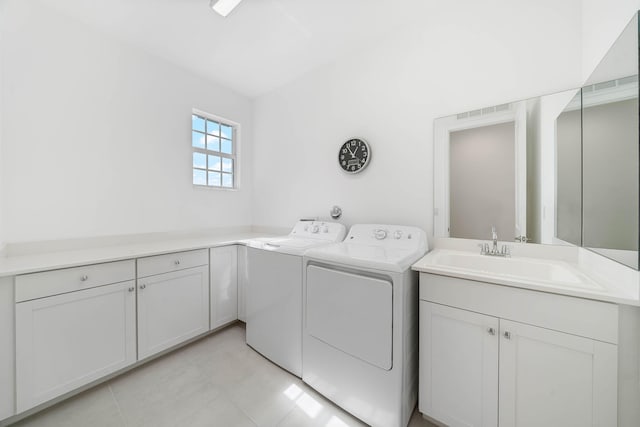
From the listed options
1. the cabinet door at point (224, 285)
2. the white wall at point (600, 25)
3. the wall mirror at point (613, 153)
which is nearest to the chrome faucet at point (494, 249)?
the wall mirror at point (613, 153)

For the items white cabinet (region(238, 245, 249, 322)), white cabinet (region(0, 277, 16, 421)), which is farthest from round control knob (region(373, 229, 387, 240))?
white cabinet (region(0, 277, 16, 421))

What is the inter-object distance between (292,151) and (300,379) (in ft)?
7.51

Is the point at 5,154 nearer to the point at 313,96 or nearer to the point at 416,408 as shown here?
the point at 313,96

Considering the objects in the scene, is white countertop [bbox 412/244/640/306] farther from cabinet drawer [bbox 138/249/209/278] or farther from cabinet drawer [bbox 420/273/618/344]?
Answer: cabinet drawer [bbox 138/249/209/278]

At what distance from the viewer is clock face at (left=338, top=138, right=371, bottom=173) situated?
2.11 meters

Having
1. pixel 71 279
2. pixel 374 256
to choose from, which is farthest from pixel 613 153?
pixel 71 279

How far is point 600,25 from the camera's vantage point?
1.12 meters

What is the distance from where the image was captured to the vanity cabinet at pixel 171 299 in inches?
69.5

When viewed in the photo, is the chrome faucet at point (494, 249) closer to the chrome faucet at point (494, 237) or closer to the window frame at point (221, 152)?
Answer: the chrome faucet at point (494, 237)

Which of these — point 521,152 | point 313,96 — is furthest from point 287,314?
point 313,96

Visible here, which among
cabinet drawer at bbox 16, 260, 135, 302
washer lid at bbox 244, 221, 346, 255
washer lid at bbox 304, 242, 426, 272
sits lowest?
cabinet drawer at bbox 16, 260, 135, 302

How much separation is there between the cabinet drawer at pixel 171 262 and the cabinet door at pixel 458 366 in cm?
191

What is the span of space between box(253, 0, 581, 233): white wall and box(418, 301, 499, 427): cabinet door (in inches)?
31.0

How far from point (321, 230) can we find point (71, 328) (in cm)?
189
